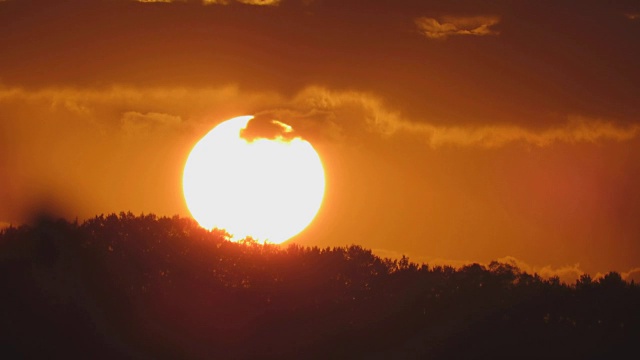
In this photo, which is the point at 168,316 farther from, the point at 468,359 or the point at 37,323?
the point at 468,359

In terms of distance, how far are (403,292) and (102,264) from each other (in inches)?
577

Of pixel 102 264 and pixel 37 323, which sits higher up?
pixel 102 264

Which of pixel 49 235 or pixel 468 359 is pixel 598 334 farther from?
pixel 49 235

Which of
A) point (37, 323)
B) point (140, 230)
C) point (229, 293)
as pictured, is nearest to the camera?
point (37, 323)

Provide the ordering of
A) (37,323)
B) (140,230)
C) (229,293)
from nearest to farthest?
1. (37,323)
2. (229,293)
3. (140,230)

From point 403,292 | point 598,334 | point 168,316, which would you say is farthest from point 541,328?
point 168,316

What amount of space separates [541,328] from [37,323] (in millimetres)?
22783

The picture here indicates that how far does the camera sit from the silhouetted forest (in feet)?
188

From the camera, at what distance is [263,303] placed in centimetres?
6006

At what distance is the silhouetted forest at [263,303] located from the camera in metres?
57.3

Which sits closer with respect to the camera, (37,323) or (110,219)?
(37,323)

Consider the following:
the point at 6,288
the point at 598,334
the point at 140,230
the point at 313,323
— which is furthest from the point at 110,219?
the point at 598,334

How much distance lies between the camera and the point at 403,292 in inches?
2484

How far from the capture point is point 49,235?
2527 inches
